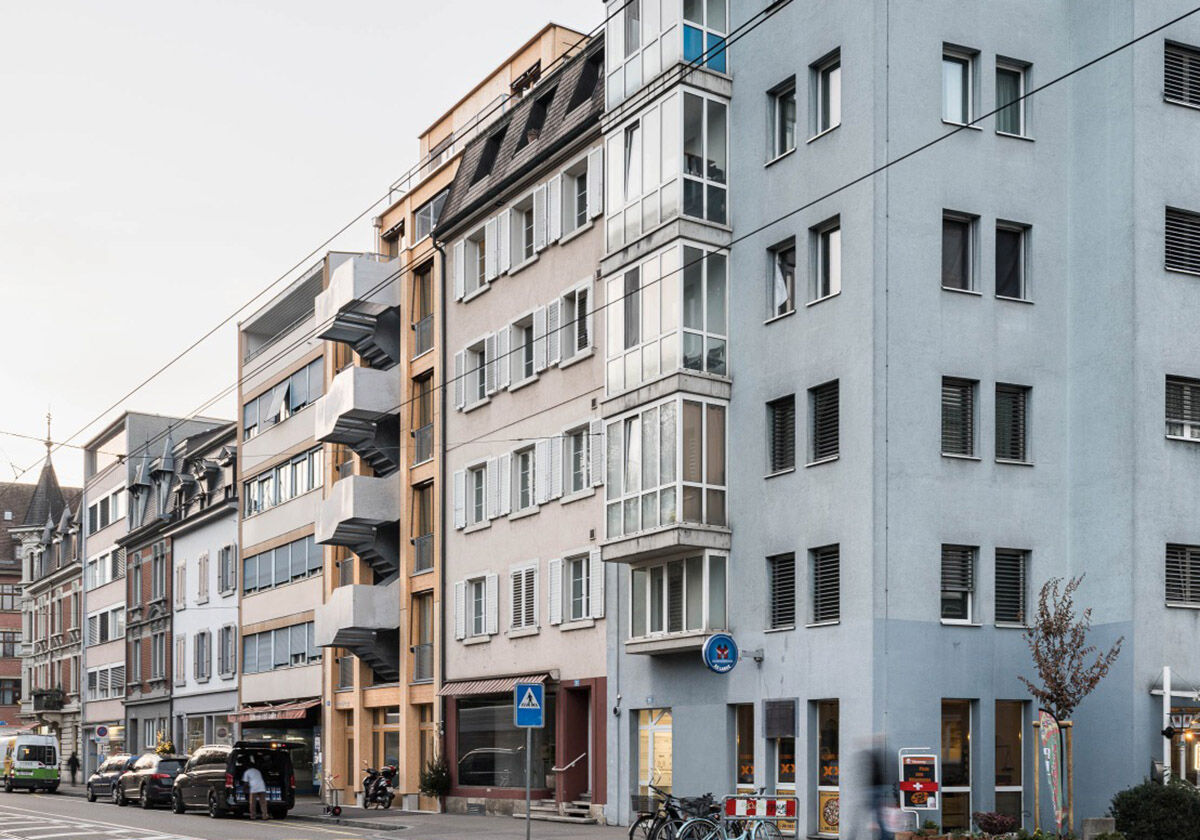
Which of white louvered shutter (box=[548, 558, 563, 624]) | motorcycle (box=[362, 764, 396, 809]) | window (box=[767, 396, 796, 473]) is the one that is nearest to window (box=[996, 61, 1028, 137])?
window (box=[767, 396, 796, 473])

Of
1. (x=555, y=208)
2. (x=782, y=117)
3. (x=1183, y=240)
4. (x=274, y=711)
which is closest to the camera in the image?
(x=1183, y=240)

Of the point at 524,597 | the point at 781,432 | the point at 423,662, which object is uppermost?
the point at 781,432

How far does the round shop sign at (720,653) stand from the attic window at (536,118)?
51.0 ft

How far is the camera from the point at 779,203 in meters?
31.2

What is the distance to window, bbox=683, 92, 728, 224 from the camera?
32.4m

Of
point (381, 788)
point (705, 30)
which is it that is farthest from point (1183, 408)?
point (381, 788)

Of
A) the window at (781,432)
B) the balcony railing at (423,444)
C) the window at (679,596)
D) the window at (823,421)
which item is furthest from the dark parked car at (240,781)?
the window at (823,421)

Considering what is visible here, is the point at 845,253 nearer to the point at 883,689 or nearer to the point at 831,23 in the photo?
the point at 831,23

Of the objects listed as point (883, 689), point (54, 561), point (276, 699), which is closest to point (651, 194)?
point (883, 689)

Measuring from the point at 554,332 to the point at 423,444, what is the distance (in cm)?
844

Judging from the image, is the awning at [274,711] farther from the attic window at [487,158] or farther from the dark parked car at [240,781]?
the attic window at [487,158]

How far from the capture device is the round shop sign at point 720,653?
2942 cm

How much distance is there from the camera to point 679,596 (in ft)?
107

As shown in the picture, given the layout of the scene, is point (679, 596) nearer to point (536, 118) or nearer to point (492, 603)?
point (492, 603)
